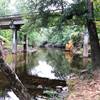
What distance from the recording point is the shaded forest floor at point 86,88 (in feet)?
28.0

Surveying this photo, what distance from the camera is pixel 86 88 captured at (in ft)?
31.8

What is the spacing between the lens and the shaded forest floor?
8.53m

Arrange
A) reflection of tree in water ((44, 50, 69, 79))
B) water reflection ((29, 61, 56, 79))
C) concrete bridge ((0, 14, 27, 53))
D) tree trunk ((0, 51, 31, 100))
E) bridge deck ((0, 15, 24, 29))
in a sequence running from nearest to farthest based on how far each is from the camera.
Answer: tree trunk ((0, 51, 31, 100)), reflection of tree in water ((44, 50, 69, 79)), water reflection ((29, 61, 56, 79)), bridge deck ((0, 15, 24, 29)), concrete bridge ((0, 14, 27, 53))

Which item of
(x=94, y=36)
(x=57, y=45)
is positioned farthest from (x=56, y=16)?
(x=57, y=45)

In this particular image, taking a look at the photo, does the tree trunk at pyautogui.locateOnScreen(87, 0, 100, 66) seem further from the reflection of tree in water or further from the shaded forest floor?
the reflection of tree in water

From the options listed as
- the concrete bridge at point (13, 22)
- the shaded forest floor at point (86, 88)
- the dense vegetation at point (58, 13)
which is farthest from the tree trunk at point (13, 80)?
the concrete bridge at point (13, 22)

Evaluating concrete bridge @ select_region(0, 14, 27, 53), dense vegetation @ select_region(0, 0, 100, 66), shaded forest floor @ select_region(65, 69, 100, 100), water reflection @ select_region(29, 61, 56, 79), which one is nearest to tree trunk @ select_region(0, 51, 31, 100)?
shaded forest floor @ select_region(65, 69, 100, 100)

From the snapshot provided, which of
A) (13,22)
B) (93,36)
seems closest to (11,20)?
(13,22)

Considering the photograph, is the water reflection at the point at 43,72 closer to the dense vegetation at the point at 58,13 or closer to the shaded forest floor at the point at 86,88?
the dense vegetation at the point at 58,13

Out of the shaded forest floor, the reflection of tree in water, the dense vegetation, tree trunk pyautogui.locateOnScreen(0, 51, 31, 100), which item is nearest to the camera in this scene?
tree trunk pyautogui.locateOnScreen(0, 51, 31, 100)

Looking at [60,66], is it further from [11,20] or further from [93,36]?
[11,20]

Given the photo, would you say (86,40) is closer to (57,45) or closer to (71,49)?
(71,49)

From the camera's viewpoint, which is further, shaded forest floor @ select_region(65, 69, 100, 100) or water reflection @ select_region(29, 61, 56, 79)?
water reflection @ select_region(29, 61, 56, 79)

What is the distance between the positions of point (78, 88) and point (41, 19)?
4.97m
